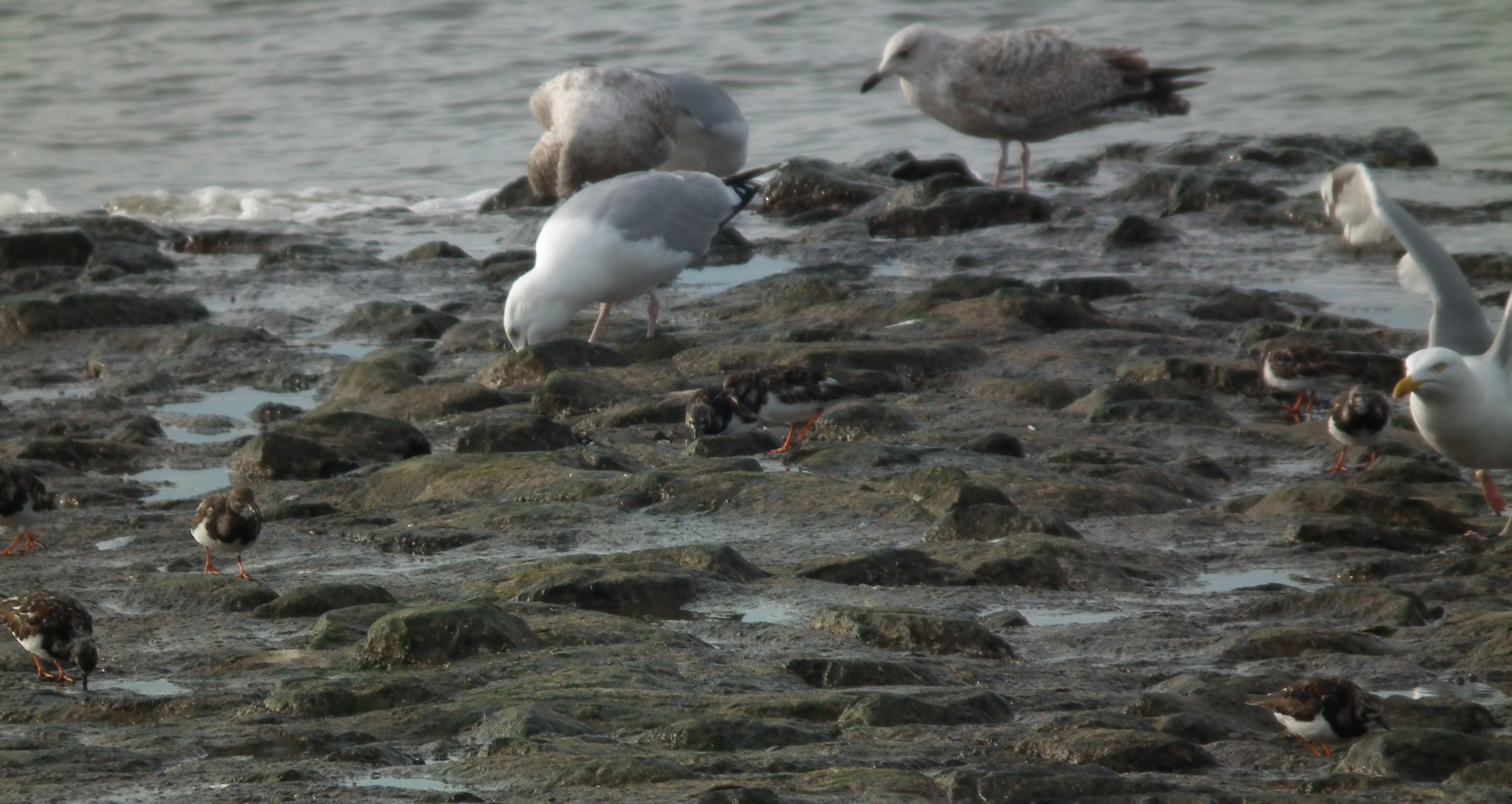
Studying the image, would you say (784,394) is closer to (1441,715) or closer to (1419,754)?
(1441,715)

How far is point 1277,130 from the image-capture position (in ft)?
58.9

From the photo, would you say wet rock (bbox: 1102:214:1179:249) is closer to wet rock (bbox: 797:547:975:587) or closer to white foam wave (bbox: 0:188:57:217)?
wet rock (bbox: 797:547:975:587)

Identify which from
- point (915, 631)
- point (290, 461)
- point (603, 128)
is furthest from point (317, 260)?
point (915, 631)

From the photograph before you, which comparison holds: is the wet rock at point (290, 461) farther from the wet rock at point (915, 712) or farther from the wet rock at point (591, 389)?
the wet rock at point (915, 712)

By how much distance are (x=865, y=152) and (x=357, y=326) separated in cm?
806

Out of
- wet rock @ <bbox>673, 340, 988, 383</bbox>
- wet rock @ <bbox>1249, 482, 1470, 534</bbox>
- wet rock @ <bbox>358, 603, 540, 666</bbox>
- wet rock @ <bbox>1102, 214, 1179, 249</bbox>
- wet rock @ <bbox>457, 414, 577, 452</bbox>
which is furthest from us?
wet rock @ <bbox>1102, 214, 1179, 249</bbox>

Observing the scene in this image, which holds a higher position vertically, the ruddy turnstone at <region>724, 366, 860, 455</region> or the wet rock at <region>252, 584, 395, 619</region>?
the wet rock at <region>252, 584, 395, 619</region>

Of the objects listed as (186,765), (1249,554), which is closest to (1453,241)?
(1249,554)

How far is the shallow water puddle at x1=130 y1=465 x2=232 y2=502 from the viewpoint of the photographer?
7.50 m

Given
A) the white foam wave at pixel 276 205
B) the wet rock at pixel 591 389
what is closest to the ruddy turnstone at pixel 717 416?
the wet rock at pixel 591 389

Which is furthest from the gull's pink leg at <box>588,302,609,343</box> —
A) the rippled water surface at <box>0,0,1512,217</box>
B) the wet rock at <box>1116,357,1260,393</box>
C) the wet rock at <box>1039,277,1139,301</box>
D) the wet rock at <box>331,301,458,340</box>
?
the rippled water surface at <box>0,0,1512,217</box>

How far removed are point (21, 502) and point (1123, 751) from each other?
162 inches

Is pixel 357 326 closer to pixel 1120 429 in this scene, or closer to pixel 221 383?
pixel 221 383

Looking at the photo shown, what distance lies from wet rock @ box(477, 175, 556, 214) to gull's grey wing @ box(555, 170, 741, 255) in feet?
16.0
